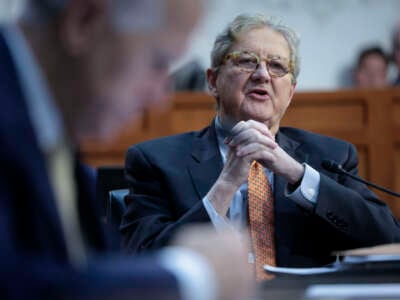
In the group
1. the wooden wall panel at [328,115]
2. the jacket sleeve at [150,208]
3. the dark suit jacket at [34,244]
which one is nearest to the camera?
the dark suit jacket at [34,244]

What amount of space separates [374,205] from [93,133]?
1.49 meters

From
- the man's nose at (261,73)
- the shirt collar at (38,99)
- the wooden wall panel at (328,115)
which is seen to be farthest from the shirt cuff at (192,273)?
the wooden wall panel at (328,115)

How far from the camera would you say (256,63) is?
2379 mm

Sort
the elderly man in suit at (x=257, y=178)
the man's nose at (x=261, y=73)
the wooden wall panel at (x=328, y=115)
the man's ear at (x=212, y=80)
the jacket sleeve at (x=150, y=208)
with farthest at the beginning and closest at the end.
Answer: the wooden wall panel at (x=328, y=115) → the man's ear at (x=212, y=80) → the man's nose at (x=261, y=73) → the elderly man in suit at (x=257, y=178) → the jacket sleeve at (x=150, y=208)

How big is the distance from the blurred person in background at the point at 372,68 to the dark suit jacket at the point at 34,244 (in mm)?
5122

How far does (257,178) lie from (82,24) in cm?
144

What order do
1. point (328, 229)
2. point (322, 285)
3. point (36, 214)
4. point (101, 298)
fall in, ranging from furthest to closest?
point (328, 229), point (322, 285), point (36, 214), point (101, 298)

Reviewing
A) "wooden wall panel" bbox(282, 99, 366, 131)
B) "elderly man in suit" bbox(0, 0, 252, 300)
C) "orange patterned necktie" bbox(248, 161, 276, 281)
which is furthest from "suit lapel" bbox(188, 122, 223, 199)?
"wooden wall panel" bbox(282, 99, 366, 131)

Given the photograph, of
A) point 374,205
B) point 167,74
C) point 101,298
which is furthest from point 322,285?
point 374,205

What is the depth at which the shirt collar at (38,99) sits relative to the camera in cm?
87

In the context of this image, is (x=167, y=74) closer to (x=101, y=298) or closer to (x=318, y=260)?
(x=101, y=298)

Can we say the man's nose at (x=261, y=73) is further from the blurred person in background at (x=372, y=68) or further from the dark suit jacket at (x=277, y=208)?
the blurred person in background at (x=372, y=68)

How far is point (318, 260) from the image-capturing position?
7.22 feet

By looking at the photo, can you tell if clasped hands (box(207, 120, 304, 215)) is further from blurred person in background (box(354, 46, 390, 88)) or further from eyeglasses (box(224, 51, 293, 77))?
blurred person in background (box(354, 46, 390, 88))
